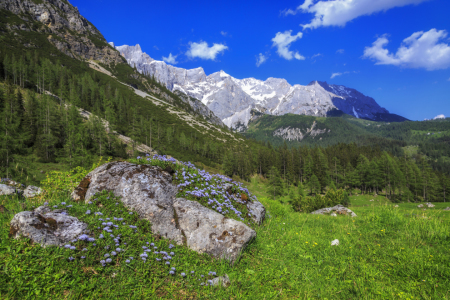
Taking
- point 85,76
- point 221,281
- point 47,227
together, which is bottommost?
point 221,281

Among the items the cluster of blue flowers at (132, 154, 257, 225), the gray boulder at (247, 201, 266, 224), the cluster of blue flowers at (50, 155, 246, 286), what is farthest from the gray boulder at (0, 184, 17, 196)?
the gray boulder at (247, 201, 266, 224)

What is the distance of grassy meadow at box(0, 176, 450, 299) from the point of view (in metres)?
3.07

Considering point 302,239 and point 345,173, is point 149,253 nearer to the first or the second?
point 302,239

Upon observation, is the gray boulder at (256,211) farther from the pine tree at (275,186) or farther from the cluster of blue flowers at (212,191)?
the pine tree at (275,186)

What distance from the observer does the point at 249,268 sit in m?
4.96

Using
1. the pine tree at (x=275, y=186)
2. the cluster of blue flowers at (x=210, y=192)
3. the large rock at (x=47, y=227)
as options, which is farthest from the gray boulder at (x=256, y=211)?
the pine tree at (x=275, y=186)

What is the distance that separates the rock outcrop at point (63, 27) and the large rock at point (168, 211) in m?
185

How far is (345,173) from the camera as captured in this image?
85.0m

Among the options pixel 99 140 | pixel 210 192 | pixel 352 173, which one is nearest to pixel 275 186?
pixel 352 173

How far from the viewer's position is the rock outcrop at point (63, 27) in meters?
136

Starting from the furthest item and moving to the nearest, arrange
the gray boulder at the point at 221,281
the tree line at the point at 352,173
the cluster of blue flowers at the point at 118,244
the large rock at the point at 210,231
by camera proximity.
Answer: the tree line at the point at 352,173 → the large rock at the point at 210,231 → the gray boulder at the point at 221,281 → the cluster of blue flowers at the point at 118,244

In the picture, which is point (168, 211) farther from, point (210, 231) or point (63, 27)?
point (63, 27)

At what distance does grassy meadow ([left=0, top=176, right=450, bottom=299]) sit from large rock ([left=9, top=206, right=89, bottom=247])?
0.15 meters

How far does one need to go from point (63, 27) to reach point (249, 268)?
235 m
